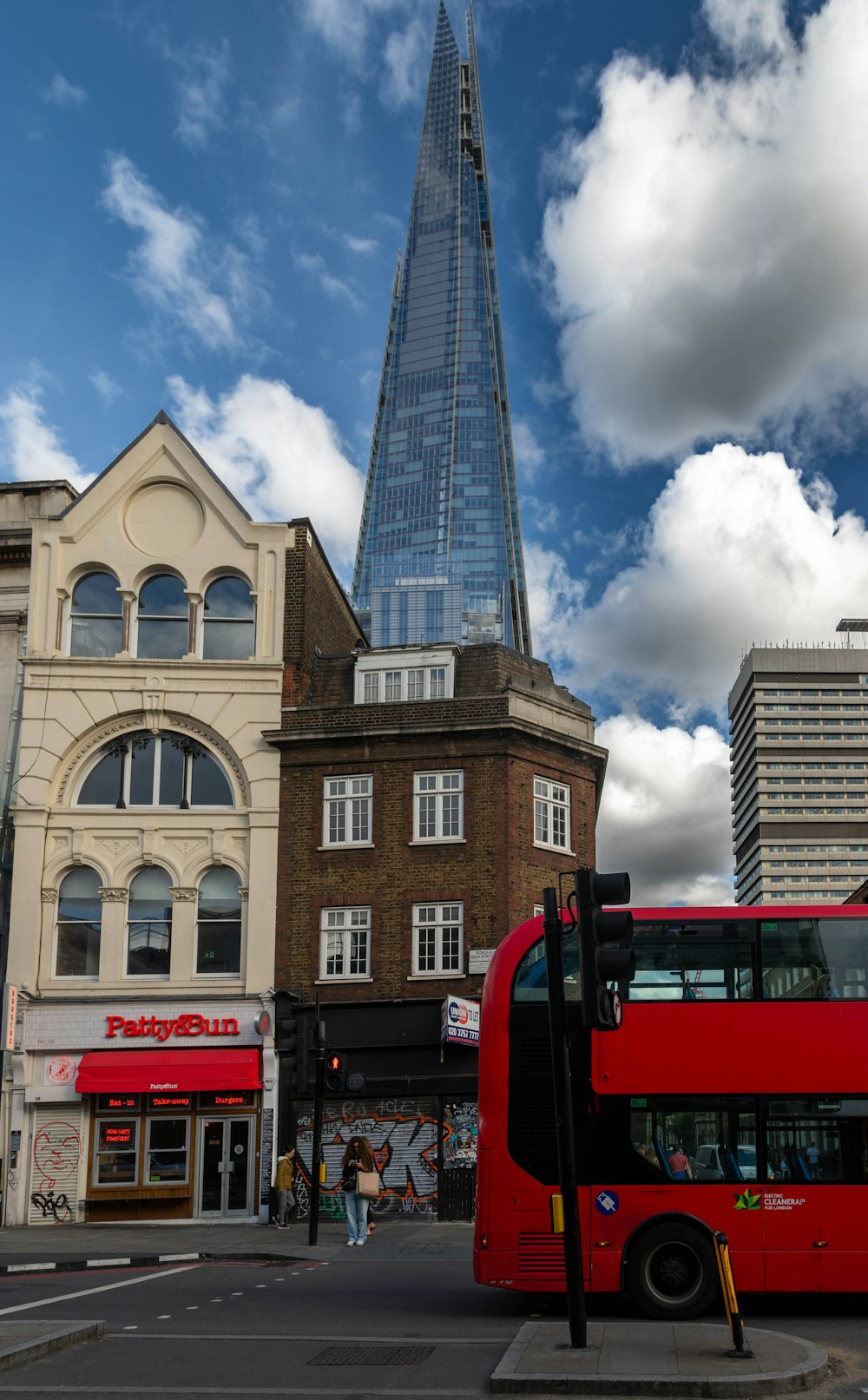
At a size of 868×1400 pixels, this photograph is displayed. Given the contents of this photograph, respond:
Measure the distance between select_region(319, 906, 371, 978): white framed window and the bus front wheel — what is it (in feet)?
60.2

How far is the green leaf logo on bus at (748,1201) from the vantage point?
13.6 m

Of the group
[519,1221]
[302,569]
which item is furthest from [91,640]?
[519,1221]

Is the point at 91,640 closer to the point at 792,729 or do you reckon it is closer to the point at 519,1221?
the point at 519,1221

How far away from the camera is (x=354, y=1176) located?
75.8 ft

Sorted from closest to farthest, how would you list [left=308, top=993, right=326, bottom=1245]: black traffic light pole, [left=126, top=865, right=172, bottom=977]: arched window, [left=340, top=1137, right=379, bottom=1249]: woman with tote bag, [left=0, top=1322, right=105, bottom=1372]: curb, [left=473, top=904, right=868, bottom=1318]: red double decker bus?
[left=0, top=1322, right=105, bottom=1372]: curb → [left=473, top=904, right=868, bottom=1318]: red double decker bus → [left=340, top=1137, right=379, bottom=1249]: woman with tote bag → [left=308, top=993, right=326, bottom=1245]: black traffic light pole → [left=126, top=865, right=172, bottom=977]: arched window

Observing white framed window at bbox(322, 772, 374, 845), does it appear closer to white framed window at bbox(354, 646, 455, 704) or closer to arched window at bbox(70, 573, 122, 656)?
white framed window at bbox(354, 646, 455, 704)

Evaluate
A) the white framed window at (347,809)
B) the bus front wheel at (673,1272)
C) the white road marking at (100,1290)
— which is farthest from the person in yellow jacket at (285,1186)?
the bus front wheel at (673,1272)

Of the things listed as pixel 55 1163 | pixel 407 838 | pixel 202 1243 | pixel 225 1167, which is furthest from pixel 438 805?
pixel 55 1163

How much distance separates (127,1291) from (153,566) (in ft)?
67.3

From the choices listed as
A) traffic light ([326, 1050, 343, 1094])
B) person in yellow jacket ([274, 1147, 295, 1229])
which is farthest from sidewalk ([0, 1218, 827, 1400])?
person in yellow jacket ([274, 1147, 295, 1229])

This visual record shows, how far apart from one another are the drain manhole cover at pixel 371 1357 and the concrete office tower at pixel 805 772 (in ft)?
541

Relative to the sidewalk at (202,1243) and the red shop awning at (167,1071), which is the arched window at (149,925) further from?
the sidewalk at (202,1243)

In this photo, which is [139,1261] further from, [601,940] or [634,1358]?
[601,940]

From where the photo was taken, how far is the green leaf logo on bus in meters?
13.6
